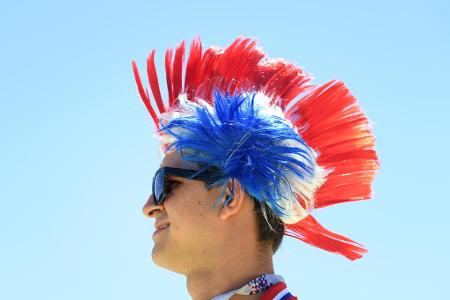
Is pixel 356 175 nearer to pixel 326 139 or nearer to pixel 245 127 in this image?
pixel 326 139

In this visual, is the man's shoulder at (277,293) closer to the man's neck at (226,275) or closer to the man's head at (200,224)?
the man's neck at (226,275)

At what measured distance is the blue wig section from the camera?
440 cm

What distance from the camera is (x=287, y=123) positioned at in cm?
458

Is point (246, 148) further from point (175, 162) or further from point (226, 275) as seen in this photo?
point (226, 275)

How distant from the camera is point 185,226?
4.34 m

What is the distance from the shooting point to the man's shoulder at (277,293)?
4164 mm

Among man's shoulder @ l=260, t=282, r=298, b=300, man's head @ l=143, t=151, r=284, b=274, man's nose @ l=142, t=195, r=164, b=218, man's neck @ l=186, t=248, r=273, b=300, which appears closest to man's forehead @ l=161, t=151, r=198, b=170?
man's head @ l=143, t=151, r=284, b=274

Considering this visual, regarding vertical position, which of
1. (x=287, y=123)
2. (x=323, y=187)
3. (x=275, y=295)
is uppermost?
(x=287, y=123)

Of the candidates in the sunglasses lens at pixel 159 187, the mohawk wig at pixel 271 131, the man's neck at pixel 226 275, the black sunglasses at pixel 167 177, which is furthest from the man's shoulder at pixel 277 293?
the sunglasses lens at pixel 159 187

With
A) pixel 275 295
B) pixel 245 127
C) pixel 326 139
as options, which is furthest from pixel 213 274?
pixel 326 139

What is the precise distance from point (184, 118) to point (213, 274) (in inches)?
30.2

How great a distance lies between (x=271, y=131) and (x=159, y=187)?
595 mm

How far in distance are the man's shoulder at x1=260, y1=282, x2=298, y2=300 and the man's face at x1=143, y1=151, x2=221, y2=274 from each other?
34 cm

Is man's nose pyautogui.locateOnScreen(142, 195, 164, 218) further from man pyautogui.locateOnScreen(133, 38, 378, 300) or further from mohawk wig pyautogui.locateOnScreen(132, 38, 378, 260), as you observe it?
mohawk wig pyautogui.locateOnScreen(132, 38, 378, 260)
